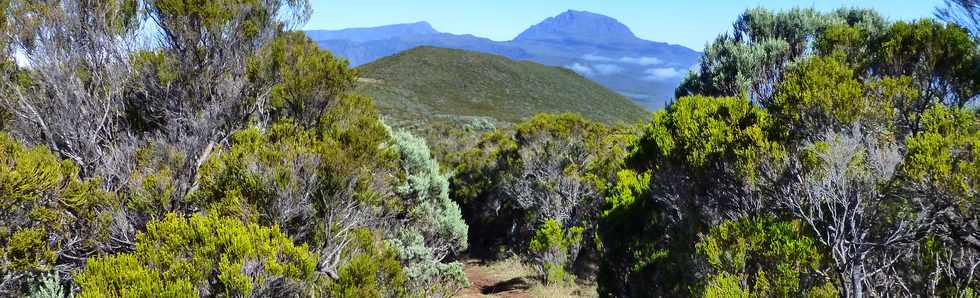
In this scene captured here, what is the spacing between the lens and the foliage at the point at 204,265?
4844mm

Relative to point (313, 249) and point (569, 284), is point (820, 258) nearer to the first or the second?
point (313, 249)

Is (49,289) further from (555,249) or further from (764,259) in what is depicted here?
(555,249)

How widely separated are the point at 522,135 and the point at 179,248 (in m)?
15.3

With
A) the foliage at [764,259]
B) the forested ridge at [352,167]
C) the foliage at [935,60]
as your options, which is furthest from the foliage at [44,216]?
the foliage at [935,60]

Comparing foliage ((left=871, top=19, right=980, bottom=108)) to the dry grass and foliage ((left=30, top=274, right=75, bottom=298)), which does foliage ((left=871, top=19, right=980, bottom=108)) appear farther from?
foliage ((left=30, top=274, right=75, bottom=298))

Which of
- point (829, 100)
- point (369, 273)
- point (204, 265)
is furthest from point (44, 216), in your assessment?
point (829, 100)

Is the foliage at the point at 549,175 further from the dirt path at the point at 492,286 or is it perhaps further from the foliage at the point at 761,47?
the foliage at the point at 761,47

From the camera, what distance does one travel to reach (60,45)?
8078 millimetres

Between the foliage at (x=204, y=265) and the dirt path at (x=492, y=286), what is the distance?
1081 cm

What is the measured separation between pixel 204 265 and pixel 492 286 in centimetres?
1328

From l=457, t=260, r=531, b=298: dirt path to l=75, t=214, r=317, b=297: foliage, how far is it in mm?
10811

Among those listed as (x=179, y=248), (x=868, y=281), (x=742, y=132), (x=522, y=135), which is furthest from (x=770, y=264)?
(x=522, y=135)

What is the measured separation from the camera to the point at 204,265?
17.1ft

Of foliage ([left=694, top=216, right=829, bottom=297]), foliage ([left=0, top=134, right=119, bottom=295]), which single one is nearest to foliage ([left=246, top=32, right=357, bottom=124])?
foliage ([left=0, top=134, right=119, bottom=295])
